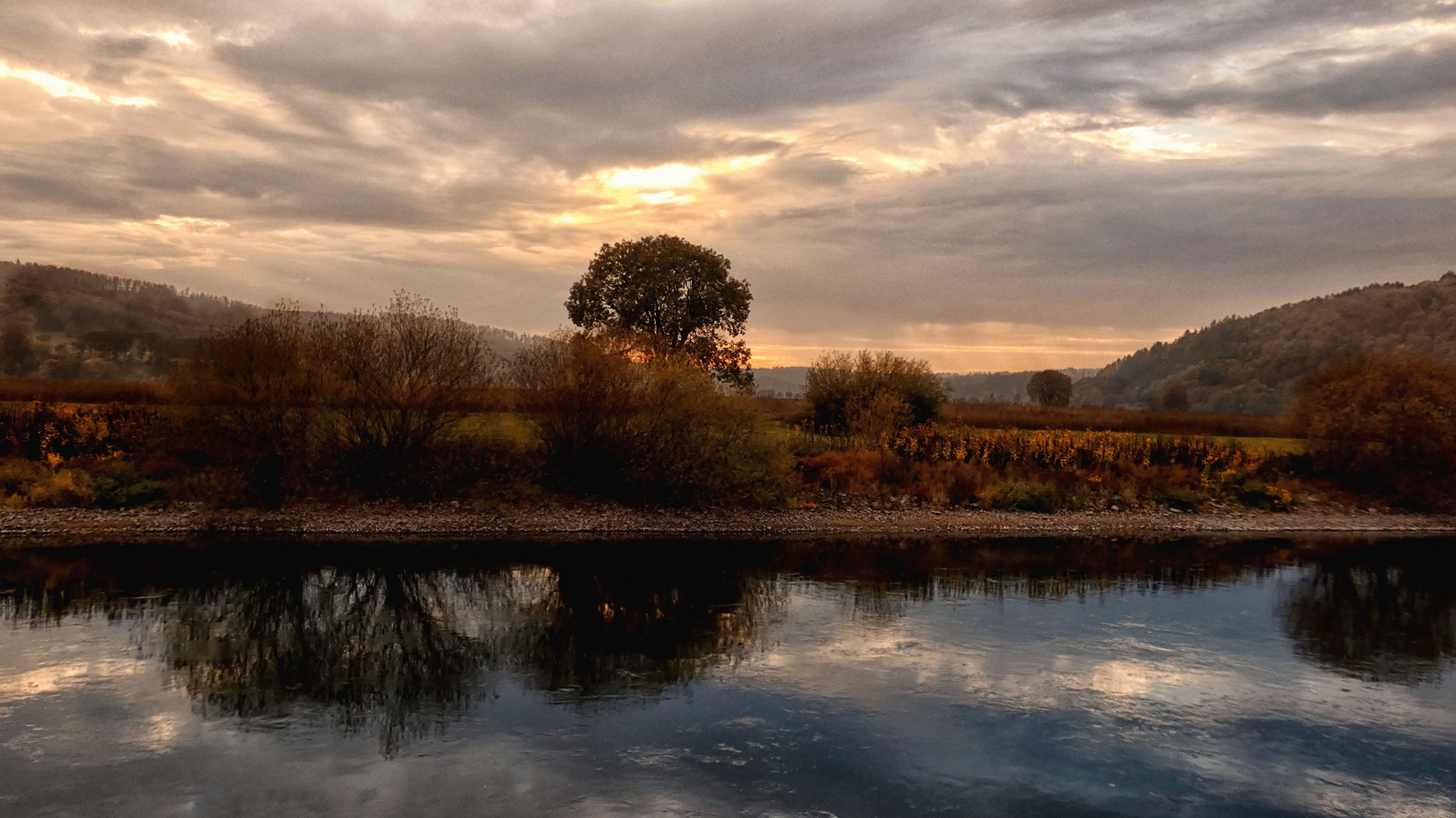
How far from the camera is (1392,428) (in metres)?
37.0

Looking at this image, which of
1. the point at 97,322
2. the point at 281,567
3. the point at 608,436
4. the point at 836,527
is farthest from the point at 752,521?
the point at 97,322

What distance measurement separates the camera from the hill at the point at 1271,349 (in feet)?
319

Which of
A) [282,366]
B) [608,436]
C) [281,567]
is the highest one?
[282,366]

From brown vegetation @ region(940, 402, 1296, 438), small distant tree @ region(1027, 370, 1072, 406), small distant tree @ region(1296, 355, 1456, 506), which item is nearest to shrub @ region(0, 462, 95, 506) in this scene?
brown vegetation @ region(940, 402, 1296, 438)

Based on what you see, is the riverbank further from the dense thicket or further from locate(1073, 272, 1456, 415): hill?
locate(1073, 272, 1456, 415): hill

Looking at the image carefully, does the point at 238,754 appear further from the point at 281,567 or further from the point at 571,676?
the point at 281,567

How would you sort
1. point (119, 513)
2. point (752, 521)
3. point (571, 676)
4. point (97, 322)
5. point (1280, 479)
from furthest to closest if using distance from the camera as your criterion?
point (97, 322) < point (1280, 479) < point (752, 521) < point (119, 513) < point (571, 676)

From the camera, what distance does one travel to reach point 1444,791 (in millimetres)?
10914

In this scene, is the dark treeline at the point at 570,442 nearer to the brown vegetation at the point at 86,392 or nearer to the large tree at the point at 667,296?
the brown vegetation at the point at 86,392

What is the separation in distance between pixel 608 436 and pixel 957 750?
69.6ft

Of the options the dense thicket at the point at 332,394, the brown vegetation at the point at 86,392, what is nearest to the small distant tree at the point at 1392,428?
the dense thicket at the point at 332,394

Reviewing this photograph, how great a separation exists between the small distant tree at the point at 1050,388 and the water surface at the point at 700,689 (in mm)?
55283

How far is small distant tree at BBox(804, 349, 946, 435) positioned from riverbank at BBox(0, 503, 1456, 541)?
8.26 m

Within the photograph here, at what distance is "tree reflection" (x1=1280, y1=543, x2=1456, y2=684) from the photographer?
54.3 ft
